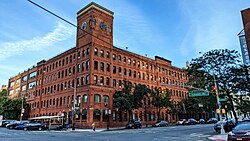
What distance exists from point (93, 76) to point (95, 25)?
1224cm

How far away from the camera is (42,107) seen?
6084 centimetres

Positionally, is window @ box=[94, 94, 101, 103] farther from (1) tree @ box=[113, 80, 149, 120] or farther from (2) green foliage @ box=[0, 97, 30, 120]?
(2) green foliage @ box=[0, 97, 30, 120]

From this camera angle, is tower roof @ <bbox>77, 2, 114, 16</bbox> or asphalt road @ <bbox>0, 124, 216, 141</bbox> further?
tower roof @ <bbox>77, 2, 114, 16</bbox>

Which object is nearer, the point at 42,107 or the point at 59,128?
the point at 59,128

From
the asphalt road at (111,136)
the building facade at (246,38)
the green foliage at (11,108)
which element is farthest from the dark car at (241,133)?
the green foliage at (11,108)

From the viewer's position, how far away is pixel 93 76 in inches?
1809

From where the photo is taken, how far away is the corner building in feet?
150

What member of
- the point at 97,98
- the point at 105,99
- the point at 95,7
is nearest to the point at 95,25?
the point at 95,7

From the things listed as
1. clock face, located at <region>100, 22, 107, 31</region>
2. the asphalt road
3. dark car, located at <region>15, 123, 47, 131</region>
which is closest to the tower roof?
clock face, located at <region>100, 22, 107, 31</region>

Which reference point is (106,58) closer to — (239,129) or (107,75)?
(107,75)

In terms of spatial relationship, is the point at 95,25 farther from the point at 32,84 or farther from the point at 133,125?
the point at 32,84

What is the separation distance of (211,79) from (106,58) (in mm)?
25204

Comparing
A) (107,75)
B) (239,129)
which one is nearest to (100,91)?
(107,75)

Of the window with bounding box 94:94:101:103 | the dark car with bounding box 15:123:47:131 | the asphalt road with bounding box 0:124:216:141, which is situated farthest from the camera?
the window with bounding box 94:94:101:103
